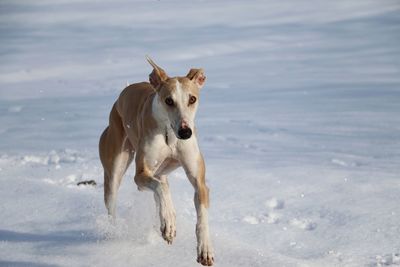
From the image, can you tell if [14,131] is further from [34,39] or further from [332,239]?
[34,39]

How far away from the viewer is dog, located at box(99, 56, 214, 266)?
4137mm

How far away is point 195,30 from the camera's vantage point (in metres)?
20.2

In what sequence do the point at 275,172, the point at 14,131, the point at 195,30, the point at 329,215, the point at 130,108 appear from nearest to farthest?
the point at 130,108
the point at 329,215
the point at 275,172
the point at 14,131
the point at 195,30

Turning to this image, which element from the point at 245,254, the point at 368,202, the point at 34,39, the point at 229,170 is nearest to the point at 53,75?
the point at 34,39

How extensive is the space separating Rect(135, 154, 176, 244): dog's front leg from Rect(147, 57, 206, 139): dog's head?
15.3 inches

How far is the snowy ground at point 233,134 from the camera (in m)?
5.18

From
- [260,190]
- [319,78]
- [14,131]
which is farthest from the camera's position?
[319,78]

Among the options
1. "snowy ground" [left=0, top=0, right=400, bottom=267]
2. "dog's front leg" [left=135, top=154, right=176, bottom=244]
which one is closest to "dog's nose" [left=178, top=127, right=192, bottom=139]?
"dog's front leg" [left=135, top=154, right=176, bottom=244]

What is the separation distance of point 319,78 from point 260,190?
7543mm

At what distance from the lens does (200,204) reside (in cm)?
434

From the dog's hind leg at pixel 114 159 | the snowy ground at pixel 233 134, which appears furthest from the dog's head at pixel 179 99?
the dog's hind leg at pixel 114 159

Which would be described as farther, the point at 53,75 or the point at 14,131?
the point at 53,75

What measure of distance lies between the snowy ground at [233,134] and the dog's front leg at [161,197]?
0.39m

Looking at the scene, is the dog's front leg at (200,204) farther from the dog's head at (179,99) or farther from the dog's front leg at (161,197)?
the dog's head at (179,99)
